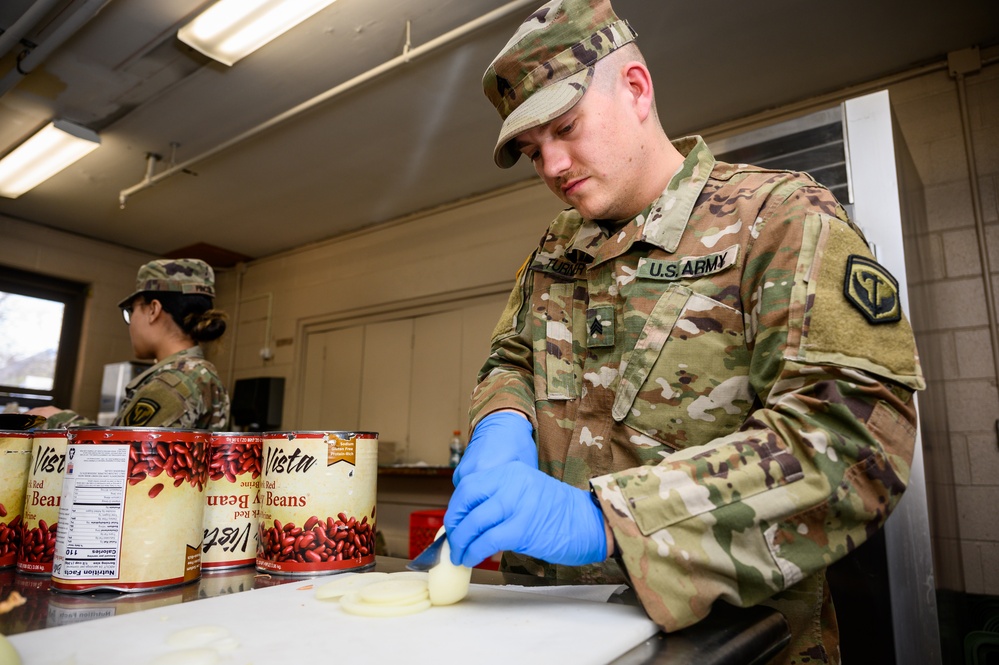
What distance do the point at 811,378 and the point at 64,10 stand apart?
348cm

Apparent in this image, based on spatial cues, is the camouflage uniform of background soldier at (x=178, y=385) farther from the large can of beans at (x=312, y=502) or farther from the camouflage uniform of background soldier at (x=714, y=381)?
the camouflage uniform of background soldier at (x=714, y=381)

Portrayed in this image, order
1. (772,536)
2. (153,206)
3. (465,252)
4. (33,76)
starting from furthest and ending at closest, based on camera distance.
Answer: (153,206) < (465,252) < (33,76) < (772,536)

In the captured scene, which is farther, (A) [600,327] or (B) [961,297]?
(B) [961,297]

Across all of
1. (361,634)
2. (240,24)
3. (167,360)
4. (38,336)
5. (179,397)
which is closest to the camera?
(361,634)

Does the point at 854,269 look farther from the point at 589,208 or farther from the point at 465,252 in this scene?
the point at 465,252

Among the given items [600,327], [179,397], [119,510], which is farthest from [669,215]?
[179,397]

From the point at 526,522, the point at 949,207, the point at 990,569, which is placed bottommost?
the point at 990,569

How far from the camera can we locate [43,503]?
0.80 metres

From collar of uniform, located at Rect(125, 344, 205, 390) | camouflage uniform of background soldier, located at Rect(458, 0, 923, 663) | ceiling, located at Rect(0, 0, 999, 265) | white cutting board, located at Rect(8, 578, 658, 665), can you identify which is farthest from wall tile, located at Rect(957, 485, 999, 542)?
collar of uniform, located at Rect(125, 344, 205, 390)

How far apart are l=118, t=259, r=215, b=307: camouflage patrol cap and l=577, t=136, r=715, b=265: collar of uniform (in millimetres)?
2014

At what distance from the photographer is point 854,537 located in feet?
2.06

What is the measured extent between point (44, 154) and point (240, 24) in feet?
7.05

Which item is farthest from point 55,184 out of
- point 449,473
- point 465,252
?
point 449,473

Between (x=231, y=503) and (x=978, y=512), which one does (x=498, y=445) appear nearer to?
(x=231, y=503)
